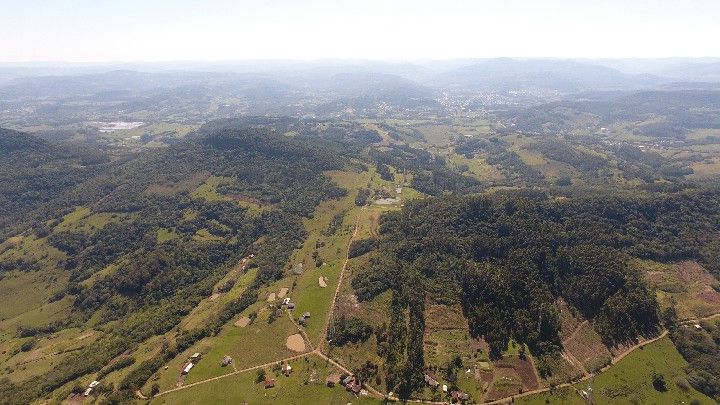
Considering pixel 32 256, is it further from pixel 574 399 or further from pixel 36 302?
pixel 574 399

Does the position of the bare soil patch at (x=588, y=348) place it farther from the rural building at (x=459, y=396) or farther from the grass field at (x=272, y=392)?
the grass field at (x=272, y=392)

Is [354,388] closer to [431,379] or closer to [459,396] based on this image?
[431,379]

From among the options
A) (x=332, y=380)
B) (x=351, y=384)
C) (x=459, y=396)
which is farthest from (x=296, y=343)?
(x=459, y=396)

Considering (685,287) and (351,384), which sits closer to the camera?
(351,384)

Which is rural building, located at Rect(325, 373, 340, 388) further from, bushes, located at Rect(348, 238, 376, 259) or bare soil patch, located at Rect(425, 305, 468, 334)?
bushes, located at Rect(348, 238, 376, 259)

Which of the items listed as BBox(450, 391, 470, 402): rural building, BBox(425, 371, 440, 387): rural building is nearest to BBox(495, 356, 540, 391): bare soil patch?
BBox(450, 391, 470, 402): rural building

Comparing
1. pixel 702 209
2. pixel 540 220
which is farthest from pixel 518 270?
pixel 702 209

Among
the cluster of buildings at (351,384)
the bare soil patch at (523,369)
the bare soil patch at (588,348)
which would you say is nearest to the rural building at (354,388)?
the cluster of buildings at (351,384)

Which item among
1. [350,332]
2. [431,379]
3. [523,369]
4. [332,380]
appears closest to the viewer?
[431,379]
